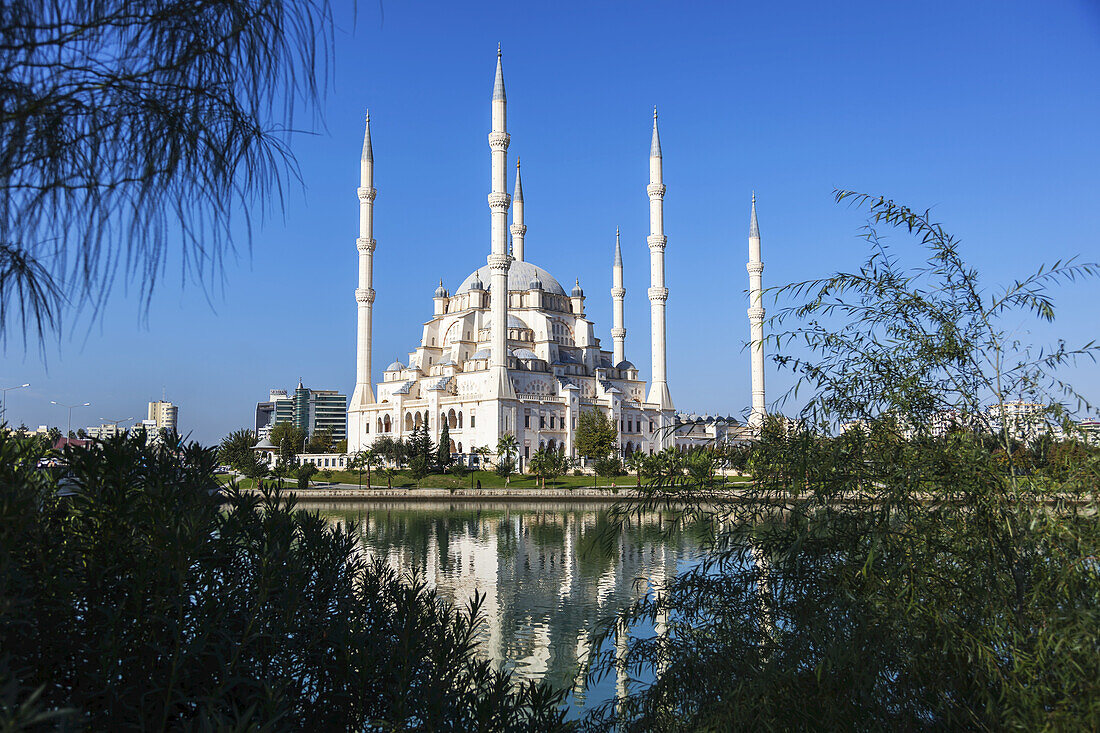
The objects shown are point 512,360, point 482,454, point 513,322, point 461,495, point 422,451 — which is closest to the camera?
point 461,495

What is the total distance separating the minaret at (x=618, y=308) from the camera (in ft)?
243

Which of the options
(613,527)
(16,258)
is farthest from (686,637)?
(16,258)

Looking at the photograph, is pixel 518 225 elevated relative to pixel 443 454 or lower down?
elevated

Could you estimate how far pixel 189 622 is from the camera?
3236 mm

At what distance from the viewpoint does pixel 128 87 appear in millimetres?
2770

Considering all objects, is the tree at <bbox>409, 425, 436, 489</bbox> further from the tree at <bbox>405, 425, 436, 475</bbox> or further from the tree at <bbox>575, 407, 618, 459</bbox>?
the tree at <bbox>575, 407, 618, 459</bbox>

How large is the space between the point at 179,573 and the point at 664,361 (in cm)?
6100

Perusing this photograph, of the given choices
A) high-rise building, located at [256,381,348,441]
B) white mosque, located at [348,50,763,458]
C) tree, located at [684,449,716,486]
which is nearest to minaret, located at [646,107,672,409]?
white mosque, located at [348,50,763,458]

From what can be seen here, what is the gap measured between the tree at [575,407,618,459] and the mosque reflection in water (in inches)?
711

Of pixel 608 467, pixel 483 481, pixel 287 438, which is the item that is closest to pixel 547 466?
pixel 483 481

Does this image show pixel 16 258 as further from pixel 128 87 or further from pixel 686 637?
pixel 686 637

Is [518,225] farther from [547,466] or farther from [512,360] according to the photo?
[547,466]

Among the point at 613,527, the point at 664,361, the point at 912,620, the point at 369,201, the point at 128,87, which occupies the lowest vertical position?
the point at 912,620

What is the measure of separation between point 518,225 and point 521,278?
489 centimetres
